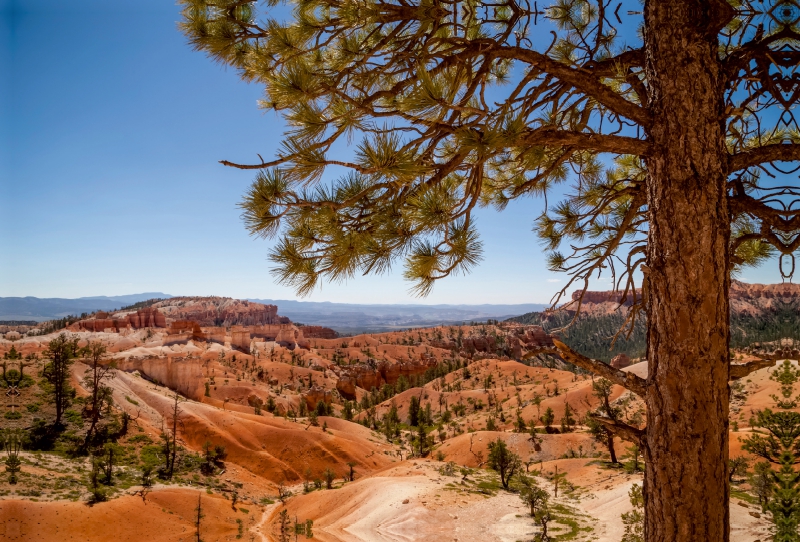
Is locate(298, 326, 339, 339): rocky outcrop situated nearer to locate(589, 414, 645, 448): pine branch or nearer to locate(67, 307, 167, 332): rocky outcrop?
locate(67, 307, 167, 332): rocky outcrop

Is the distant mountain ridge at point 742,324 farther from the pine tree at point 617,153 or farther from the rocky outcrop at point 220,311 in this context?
the rocky outcrop at point 220,311

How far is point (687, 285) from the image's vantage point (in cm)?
240

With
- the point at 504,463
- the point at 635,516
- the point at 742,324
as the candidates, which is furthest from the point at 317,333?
the point at 635,516

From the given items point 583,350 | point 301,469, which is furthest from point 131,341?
point 583,350

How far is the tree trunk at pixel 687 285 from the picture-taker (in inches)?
91.6

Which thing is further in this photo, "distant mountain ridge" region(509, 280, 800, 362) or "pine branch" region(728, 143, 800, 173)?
"distant mountain ridge" region(509, 280, 800, 362)

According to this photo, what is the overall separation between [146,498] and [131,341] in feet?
170

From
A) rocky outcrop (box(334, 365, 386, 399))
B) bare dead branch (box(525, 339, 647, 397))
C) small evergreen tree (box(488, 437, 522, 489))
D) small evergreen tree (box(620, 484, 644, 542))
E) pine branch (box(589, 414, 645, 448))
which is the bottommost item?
rocky outcrop (box(334, 365, 386, 399))

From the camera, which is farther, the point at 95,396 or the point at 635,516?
the point at 95,396

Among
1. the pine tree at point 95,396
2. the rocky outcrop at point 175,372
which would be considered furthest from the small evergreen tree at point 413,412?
the pine tree at point 95,396

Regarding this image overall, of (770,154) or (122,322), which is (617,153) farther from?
(122,322)

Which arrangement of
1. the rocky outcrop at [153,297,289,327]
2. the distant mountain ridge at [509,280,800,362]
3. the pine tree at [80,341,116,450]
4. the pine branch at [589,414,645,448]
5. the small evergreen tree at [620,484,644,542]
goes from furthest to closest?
1. the rocky outcrop at [153,297,289,327]
2. the distant mountain ridge at [509,280,800,362]
3. the pine tree at [80,341,116,450]
4. the small evergreen tree at [620,484,644,542]
5. the pine branch at [589,414,645,448]

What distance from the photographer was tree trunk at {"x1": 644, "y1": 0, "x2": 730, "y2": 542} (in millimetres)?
2326

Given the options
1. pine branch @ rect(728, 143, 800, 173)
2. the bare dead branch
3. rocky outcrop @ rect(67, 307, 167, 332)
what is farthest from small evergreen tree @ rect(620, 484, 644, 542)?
rocky outcrop @ rect(67, 307, 167, 332)
